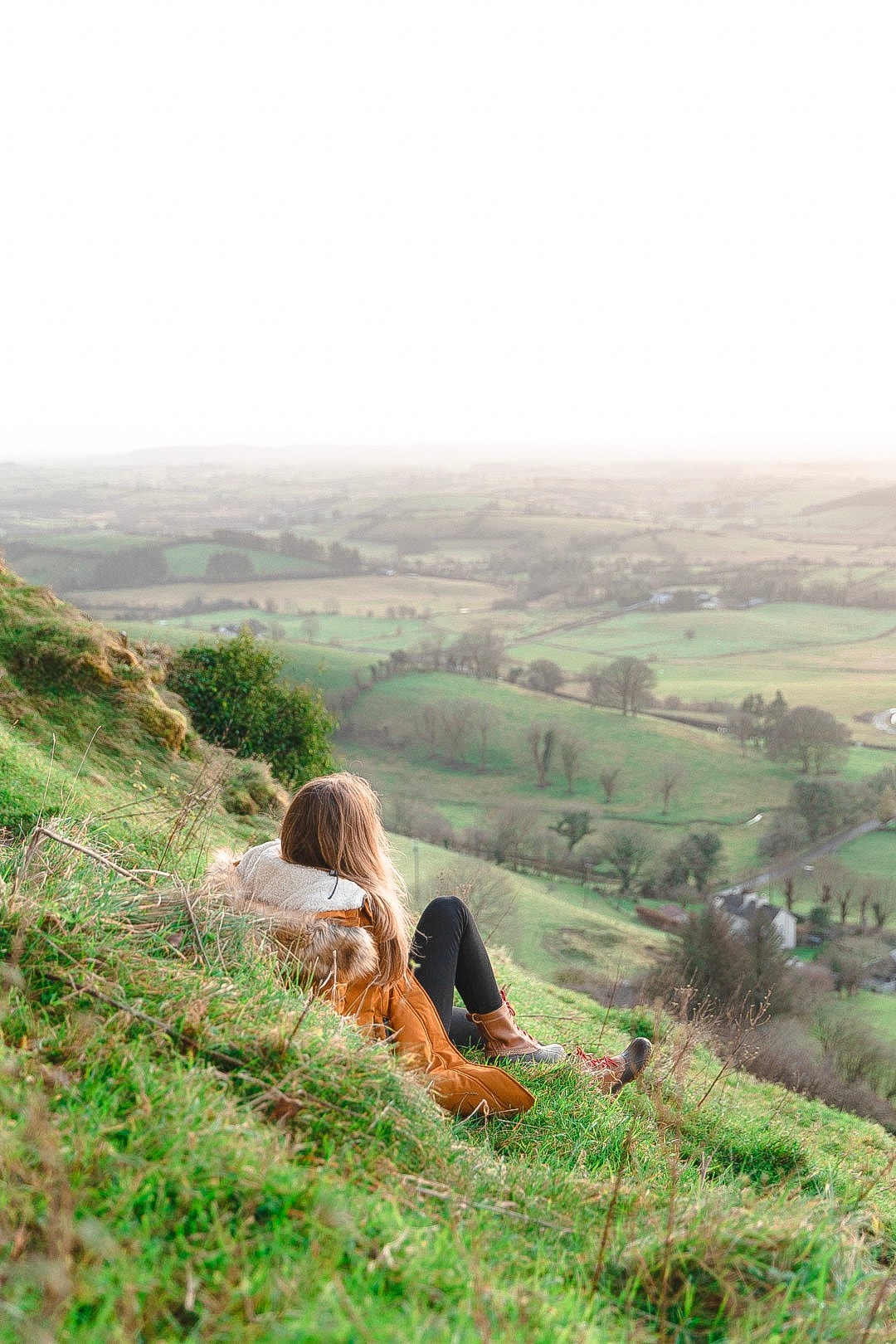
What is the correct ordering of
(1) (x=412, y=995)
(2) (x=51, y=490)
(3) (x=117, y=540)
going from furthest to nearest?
(2) (x=51, y=490), (3) (x=117, y=540), (1) (x=412, y=995)

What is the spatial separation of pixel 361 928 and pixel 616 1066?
2.18 meters

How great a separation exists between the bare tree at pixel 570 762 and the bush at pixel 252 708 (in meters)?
48.6

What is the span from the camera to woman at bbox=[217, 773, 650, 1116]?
4.01 metres

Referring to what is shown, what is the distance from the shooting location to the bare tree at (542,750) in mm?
61188

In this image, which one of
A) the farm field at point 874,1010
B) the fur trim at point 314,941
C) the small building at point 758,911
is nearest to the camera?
the fur trim at point 314,941

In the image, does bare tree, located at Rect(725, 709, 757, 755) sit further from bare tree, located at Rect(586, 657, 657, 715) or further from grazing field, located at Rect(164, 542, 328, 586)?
grazing field, located at Rect(164, 542, 328, 586)

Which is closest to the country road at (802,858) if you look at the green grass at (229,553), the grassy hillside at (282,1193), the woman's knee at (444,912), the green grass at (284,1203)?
the woman's knee at (444,912)

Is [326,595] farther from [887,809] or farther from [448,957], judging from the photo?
[448,957]

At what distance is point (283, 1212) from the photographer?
230 cm

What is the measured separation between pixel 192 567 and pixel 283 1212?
111m

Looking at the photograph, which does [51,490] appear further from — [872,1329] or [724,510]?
[872,1329]

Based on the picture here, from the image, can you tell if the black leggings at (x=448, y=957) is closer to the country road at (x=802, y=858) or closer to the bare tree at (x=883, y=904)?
the country road at (x=802, y=858)

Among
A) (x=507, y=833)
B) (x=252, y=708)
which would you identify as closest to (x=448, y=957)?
(x=252, y=708)

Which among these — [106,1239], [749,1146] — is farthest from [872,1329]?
[749,1146]
